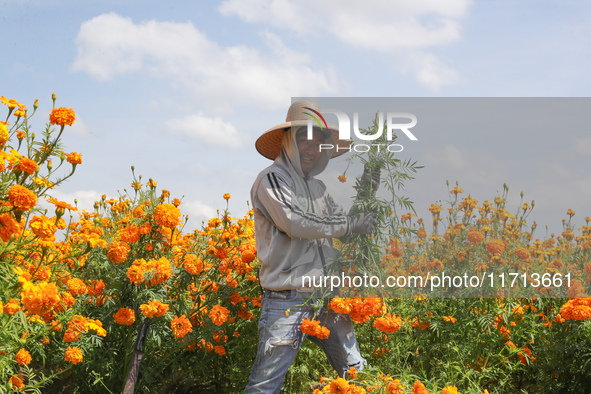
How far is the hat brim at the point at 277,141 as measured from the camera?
239 centimetres

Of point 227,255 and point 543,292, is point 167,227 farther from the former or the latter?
point 543,292

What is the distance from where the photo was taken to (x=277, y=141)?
277cm

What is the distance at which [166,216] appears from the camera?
2586 millimetres

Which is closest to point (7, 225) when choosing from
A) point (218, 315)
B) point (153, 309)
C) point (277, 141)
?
point (153, 309)

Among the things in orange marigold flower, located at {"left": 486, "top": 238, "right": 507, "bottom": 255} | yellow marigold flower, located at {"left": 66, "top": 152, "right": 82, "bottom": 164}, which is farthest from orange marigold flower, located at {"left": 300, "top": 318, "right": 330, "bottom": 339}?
yellow marigold flower, located at {"left": 66, "top": 152, "right": 82, "bottom": 164}

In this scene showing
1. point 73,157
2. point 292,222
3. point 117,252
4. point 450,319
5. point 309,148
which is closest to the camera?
point 292,222

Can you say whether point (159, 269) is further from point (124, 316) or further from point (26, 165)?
point (26, 165)

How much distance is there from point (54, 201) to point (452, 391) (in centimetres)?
209

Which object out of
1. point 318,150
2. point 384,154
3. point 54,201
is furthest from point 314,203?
point 54,201

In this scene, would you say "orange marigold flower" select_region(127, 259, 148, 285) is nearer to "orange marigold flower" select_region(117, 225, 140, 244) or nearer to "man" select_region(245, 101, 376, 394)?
"orange marigold flower" select_region(117, 225, 140, 244)

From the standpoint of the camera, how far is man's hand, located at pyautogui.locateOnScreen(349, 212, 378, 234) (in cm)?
227

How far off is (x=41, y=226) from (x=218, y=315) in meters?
1.10

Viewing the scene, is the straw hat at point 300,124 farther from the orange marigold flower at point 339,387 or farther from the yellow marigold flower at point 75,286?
the yellow marigold flower at point 75,286

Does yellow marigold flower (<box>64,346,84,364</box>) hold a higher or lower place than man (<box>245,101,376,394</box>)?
lower
